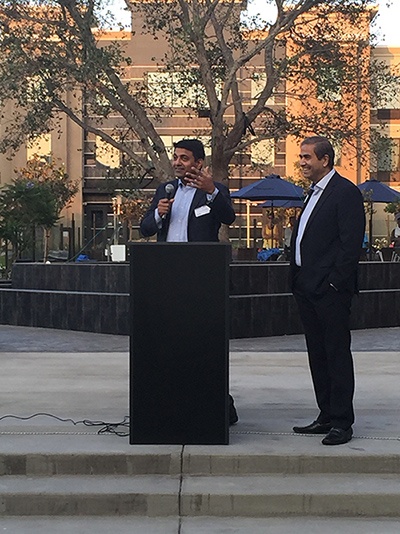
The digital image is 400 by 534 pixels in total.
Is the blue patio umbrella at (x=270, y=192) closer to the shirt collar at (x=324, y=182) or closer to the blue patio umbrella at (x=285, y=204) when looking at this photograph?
the blue patio umbrella at (x=285, y=204)

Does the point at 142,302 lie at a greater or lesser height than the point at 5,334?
greater

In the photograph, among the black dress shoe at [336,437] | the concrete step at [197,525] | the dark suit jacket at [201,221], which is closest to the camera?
the concrete step at [197,525]

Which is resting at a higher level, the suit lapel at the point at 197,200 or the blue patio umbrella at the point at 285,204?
the blue patio umbrella at the point at 285,204

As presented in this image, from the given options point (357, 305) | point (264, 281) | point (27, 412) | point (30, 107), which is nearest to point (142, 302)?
point (27, 412)

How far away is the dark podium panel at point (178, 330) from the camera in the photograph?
5281 millimetres

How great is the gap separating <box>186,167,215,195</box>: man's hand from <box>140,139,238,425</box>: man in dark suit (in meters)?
0.12

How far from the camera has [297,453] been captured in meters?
5.21

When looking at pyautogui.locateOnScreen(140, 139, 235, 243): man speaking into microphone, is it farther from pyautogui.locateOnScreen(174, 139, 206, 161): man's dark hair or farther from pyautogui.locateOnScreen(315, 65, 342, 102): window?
pyautogui.locateOnScreen(315, 65, 342, 102): window

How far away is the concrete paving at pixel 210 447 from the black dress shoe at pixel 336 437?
0.16 ft

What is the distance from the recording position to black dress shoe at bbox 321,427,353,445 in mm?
5438

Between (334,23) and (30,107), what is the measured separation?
6736 mm

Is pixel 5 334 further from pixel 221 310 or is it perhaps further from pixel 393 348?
pixel 221 310

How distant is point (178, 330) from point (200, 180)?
0.85 meters

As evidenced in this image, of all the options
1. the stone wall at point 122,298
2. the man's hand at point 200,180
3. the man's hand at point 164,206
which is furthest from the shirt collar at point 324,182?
the stone wall at point 122,298
